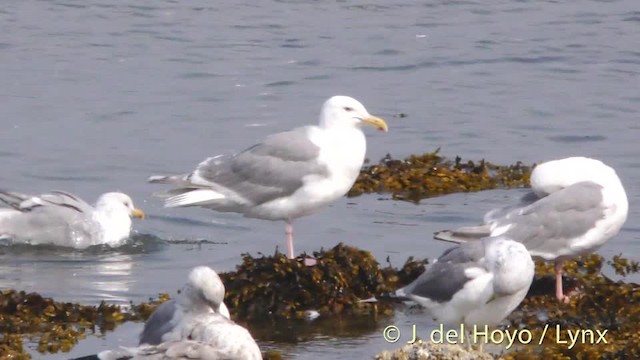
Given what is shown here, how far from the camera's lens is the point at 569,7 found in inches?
997

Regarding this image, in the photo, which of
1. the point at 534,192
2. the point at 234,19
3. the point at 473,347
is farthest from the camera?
the point at 234,19

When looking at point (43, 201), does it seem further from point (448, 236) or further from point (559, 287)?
point (559, 287)

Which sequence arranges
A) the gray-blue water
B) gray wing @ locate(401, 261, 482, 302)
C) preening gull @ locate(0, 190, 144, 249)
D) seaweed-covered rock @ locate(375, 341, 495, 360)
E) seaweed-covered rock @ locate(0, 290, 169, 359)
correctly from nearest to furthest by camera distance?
seaweed-covered rock @ locate(375, 341, 495, 360) < gray wing @ locate(401, 261, 482, 302) < seaweed-covered rock @ locate(0, 290, 169, 359) < the gray-blue water < preening gull @ locate(0, 190, 144, 249)

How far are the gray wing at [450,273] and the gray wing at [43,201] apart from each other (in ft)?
13.6

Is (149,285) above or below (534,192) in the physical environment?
below

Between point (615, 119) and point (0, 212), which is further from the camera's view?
point (615, 119)

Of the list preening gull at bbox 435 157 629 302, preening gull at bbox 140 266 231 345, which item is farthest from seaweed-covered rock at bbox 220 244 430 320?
preening gull at bbox 140 266 231 345

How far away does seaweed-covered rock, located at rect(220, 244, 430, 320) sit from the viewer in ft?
31.1

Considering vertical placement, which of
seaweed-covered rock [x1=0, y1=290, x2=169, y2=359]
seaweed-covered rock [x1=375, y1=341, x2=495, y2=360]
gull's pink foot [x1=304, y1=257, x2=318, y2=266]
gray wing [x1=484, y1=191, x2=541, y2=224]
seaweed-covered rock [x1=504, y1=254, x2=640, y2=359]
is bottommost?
seaweed-covered rock [x1=504, y1=254, x2=640, y2=359]

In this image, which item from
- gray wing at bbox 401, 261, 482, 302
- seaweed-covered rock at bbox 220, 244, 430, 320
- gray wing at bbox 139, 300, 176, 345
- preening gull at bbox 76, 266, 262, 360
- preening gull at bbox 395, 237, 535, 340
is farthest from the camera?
seaweed-covered rock at bbox 220, 244, 430, 320

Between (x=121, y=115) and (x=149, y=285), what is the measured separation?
7.03m

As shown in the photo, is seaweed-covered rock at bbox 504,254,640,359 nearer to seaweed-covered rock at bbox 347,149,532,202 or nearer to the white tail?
the white tail

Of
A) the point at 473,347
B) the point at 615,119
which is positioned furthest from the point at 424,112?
the point at 473,347

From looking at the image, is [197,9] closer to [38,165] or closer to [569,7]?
[569,7]
